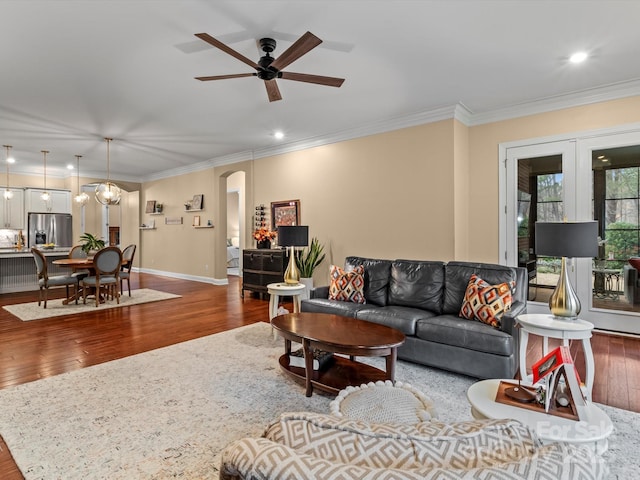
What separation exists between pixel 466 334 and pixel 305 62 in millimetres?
2946

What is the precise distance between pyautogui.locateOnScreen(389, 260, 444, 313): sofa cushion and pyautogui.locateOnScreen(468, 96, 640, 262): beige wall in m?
1.38

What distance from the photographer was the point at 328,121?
532cm

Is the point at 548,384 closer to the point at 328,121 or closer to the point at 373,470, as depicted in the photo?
the point at 373,470

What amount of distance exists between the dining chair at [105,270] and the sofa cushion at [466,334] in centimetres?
509

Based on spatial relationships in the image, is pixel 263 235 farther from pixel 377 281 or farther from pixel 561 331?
pixel 561 331

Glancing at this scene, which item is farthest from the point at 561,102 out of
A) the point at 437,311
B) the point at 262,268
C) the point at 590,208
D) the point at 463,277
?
the point at 262,268

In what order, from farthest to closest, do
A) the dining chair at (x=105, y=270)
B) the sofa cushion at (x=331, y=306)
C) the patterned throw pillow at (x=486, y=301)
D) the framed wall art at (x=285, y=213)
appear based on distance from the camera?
1. the framed wall art at (x=285, y=213)
2. the dining chair at (x=105, y=270)
3. the sofa cushion at (x=331, y=306)
4. the patterned throw pillow at (x=486, y=301)

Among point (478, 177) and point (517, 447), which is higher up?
point (478, 177)

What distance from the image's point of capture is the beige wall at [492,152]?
4324 millimetres

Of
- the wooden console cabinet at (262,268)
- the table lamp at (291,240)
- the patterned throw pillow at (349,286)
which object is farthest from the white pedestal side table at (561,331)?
the wooden console cabinet at (262,268)

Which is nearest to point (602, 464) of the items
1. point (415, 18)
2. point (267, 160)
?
point (415, 18)

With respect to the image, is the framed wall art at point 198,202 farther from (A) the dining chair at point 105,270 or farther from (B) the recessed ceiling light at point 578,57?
(B) the recessed ceiling light at point 578,57

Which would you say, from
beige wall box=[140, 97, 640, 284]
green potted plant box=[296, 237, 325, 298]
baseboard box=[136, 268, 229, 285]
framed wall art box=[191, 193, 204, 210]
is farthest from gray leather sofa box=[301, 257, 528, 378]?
framed wall art box=[191, 193, 204, 210]

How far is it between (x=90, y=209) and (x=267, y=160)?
19.8 ft
